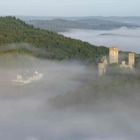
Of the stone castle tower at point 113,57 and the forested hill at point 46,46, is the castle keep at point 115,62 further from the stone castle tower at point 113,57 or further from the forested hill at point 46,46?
the forested hill at point 46,46

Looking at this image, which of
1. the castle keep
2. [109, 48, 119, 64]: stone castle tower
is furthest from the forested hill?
the castle keep

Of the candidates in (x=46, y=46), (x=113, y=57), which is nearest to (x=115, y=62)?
(x=113, y=57)

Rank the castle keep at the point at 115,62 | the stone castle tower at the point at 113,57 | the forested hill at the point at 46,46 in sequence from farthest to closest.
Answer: the forested hill at the point at 46,46 → the stone castle tower at the point at 113,57 → the castle keep at the point at 115,62

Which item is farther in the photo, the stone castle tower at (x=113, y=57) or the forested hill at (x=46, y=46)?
the forested hill at (x=46, y=46)

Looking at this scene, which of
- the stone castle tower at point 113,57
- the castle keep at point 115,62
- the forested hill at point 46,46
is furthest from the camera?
the forested hill at point 46,46

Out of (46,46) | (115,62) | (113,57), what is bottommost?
(46,46)

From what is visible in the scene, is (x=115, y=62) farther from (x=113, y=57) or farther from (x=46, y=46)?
(x=46, y=46)

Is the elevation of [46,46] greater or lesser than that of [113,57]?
lesser

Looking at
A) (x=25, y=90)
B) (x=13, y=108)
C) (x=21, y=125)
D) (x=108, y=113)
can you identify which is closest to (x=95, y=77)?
(x=108, y=113)

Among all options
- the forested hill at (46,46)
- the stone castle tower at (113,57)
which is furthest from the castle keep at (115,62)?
the forested hill at (46,46)

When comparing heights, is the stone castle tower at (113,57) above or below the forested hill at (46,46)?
above
